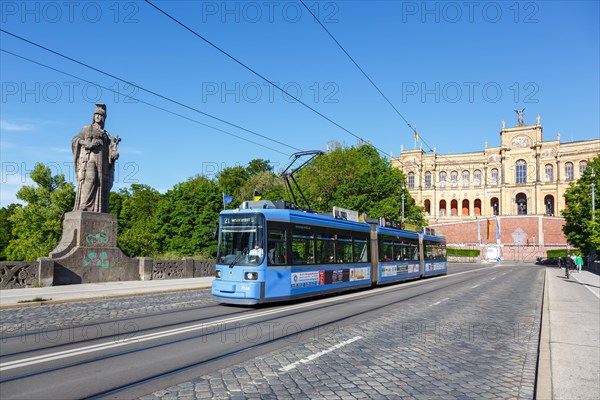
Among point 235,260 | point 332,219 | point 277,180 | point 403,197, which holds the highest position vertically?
point 277,180

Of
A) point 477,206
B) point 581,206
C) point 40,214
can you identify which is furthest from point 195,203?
Answer: point 477,206

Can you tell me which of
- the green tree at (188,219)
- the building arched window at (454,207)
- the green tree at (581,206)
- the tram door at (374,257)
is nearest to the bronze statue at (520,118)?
the building arched window at (454,207)

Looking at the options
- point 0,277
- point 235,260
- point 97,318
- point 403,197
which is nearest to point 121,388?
point 97,318

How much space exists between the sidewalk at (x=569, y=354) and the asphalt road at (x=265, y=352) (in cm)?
26

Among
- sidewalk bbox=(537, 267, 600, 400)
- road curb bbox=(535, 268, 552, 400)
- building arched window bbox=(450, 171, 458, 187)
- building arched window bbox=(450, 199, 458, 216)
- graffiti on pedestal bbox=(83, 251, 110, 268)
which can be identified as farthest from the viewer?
building arched window bbox=(450, 199, 458, 216)

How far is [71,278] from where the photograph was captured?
821 inches

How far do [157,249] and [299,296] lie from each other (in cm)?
4936

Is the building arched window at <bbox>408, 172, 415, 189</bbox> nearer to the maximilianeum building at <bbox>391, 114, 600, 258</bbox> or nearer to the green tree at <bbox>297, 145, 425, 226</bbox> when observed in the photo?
the maximilianeum building at <bbox>391, 114, 600, 258</bbox>

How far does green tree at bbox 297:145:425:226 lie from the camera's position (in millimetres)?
54678

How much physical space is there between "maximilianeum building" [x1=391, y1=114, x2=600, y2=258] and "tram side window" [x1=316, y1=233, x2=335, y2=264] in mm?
73865

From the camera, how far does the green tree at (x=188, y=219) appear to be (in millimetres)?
57688

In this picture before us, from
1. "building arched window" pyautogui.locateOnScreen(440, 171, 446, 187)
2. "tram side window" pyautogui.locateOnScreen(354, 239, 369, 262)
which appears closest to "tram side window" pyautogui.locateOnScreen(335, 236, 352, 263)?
"tram side window" pyautogui.locateOnScreen(354, 239, 369, 262)

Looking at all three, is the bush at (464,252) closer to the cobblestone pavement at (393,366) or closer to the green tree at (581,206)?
the green tree at (581,206)

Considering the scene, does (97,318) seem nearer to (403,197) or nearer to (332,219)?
(332,219)
